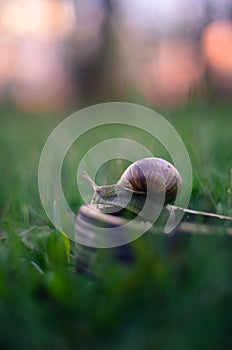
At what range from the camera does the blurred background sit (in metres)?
2.51

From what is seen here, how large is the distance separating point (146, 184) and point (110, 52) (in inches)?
305

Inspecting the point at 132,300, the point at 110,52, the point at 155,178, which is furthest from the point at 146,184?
the point at 110,52

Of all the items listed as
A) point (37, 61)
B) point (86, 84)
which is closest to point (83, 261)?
point (37, 61)

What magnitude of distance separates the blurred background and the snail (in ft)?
1.98

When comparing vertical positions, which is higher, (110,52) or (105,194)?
(105,194)

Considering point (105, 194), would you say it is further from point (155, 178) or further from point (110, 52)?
point (110, 52)

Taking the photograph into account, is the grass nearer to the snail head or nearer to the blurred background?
the snail head

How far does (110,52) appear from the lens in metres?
8.82

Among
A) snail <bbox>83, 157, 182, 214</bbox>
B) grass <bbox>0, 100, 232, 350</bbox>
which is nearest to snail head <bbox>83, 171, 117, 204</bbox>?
snail <bbox>83, 157, 182, 214</bbox>

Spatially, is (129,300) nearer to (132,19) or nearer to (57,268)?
(57,268)

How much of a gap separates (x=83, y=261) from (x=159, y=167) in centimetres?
29

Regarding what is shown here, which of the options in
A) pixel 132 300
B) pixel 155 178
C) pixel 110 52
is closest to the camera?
pixel 132 300

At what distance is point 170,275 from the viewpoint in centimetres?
79

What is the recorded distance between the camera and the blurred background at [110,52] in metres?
2.51
